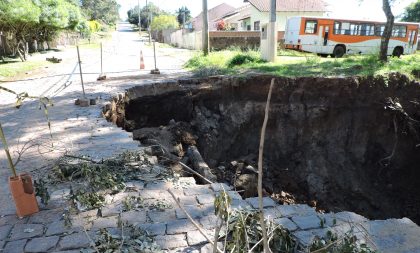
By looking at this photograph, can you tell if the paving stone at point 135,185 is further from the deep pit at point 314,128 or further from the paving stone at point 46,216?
the deep pit at point 314,128

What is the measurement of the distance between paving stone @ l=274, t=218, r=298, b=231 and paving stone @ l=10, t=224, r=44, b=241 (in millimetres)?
2198

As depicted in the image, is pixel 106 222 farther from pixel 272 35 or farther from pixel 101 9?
pixel 101 9

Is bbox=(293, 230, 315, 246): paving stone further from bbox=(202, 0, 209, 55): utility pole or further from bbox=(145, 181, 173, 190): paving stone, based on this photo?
bbox=(202, 0, 209, 55): utility pole

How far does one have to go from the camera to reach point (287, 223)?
3215mm

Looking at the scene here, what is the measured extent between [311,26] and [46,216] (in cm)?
1940

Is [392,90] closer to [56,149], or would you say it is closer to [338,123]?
[338,123]

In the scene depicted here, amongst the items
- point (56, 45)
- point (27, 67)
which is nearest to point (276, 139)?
point (27, 67)

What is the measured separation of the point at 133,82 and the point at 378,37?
16.7 m

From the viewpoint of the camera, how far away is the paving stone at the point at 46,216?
329 centimetres

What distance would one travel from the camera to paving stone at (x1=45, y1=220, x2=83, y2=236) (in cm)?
309

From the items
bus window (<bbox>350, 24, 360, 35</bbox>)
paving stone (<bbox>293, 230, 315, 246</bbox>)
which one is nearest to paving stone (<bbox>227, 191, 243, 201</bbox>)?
paving stone (<bbox>293, 230, 315, 246</bbox>)

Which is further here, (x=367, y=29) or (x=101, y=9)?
(x=101, y=9)

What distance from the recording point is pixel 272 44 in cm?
1337

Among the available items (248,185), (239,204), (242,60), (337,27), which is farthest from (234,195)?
(337,27)
